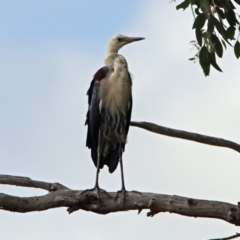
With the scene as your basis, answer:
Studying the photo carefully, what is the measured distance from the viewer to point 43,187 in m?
4.26

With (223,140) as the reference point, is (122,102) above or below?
above

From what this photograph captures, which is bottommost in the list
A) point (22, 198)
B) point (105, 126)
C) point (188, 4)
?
point (22, 198)

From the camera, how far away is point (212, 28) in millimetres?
4086

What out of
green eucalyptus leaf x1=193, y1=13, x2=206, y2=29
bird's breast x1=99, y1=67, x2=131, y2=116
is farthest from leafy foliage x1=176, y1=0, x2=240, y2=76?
bird's breast x1=99, y1=67, x2=131, y2=116

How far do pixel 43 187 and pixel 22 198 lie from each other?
269mm

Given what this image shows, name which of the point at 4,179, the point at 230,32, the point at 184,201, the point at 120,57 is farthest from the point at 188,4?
the point at 120,57

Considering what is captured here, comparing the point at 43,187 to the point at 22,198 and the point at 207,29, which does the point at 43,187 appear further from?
the point at 207,29

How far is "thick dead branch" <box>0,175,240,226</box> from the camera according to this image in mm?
3963

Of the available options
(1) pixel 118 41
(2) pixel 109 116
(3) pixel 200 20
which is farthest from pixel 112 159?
(3) pixel 200 20

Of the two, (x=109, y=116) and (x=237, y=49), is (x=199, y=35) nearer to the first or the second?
(x=237, y=49)

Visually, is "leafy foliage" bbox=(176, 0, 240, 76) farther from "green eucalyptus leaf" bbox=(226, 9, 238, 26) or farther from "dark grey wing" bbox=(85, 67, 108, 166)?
"dark grey wing" bbox=(85, 67, 108, 166)

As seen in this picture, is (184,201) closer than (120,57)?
Yes

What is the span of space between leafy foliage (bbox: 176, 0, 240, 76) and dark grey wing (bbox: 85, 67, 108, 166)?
195 cm

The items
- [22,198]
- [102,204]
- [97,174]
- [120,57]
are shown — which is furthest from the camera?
[120,57]
